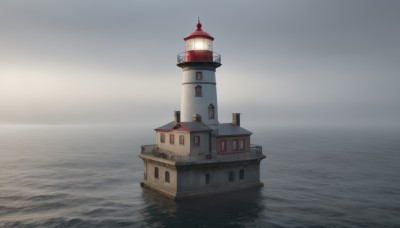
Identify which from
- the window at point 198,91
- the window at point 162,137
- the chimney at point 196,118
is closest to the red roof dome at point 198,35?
the window at point 198,91

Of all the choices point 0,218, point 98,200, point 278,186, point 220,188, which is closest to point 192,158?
point 220,188

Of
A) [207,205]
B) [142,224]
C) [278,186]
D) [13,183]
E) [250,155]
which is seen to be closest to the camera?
[142,224]

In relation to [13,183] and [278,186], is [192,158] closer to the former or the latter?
[278,186]

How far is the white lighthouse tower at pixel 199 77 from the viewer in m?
40.0

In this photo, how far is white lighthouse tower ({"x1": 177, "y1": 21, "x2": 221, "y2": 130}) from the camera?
40.0 m

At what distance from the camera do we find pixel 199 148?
36812 millimetres

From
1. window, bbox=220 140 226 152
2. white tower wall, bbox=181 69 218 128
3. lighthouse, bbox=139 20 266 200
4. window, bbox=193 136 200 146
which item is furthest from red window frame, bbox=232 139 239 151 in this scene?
window, bbox=193 136 200 146

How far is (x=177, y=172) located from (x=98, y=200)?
11.1 meters

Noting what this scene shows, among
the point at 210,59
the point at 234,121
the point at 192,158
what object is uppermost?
the point at 210,59

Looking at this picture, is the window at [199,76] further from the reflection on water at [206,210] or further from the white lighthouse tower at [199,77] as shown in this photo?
the reflection on water at [206,210]

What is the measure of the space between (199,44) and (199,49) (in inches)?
24.5

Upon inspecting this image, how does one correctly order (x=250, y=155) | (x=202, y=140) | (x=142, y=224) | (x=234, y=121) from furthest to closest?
(x=234, y=121) < (x=250, y=155) < (x=202, y=140) < (x=142, y=224)

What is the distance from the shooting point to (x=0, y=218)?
3111 centimetres

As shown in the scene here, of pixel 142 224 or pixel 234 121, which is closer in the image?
pixel 142 224
